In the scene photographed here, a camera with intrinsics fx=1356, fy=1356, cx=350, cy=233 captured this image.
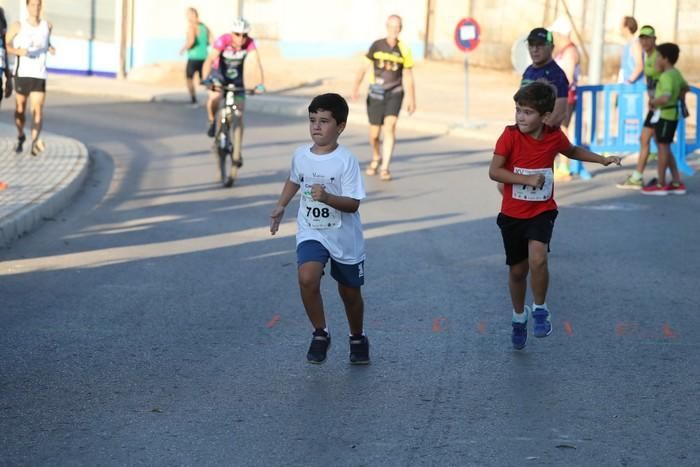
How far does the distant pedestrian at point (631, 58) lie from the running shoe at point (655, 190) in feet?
9.22

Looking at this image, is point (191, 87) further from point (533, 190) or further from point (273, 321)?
point (533, 190)

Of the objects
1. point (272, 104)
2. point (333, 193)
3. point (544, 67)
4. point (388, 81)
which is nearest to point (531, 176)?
point (333, 193)

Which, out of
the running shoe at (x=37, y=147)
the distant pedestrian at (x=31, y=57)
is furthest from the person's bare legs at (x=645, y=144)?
the running shoe at (x=37, y=147)

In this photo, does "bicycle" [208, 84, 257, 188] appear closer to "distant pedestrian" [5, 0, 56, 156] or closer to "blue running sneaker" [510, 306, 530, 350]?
"distant pedestrian" [5, 0, 56, 156]

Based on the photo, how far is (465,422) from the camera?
6.04m

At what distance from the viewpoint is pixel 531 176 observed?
7.27 m

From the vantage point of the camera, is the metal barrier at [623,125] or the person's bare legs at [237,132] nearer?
the person's bare legs at [237,132]

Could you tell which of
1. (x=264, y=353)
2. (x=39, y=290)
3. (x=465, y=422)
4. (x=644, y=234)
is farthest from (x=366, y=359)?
(x=644, y=234)

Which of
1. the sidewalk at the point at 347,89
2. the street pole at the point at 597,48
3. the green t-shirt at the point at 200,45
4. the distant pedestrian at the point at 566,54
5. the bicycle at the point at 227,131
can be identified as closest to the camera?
the bicycle at the point at 227,131

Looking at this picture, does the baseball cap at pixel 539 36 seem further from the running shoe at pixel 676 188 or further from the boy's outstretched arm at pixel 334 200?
the boy's outstretched arm at pixel 334 200

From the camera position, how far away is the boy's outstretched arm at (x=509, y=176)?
7.25 m

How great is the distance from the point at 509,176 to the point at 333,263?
3.59 feet

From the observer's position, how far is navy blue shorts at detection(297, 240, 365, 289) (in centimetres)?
693

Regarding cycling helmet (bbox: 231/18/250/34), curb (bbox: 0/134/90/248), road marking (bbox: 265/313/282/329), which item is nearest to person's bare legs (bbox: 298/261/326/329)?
road marking (bbox: 265/313/282/329)
